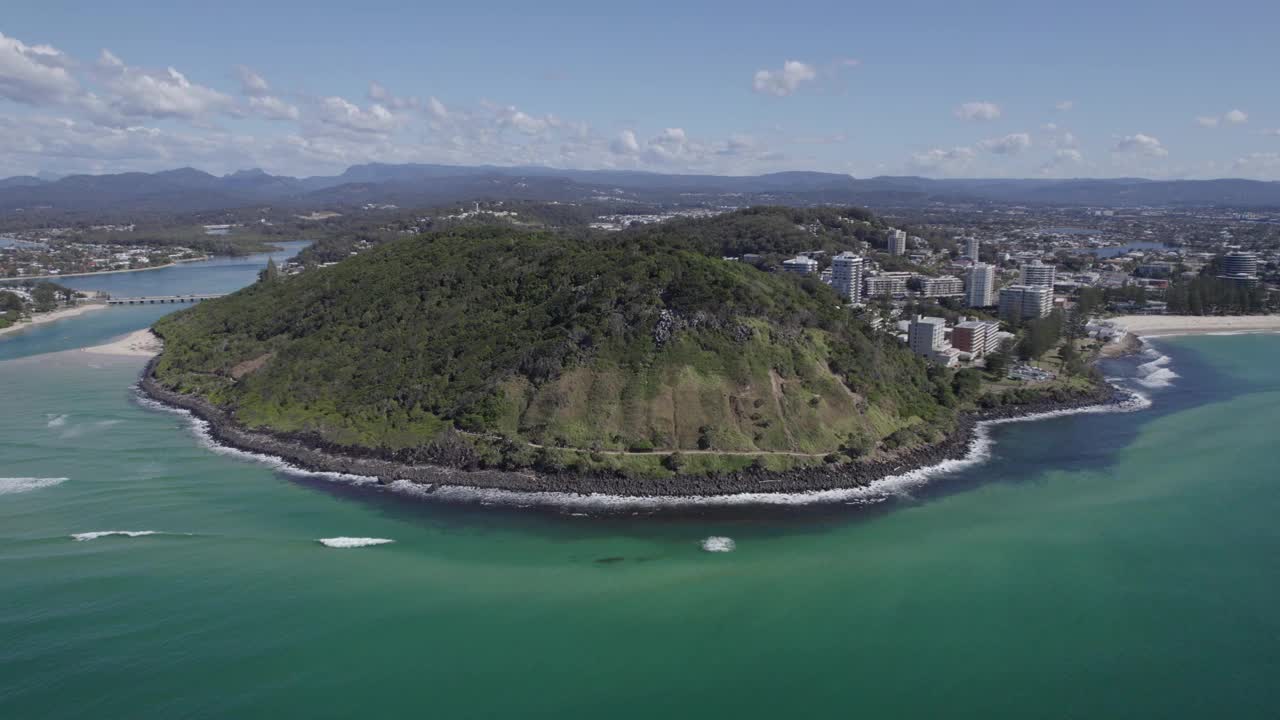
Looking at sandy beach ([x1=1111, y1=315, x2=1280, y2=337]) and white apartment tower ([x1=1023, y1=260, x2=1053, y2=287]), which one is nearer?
sandy beach ([x1=1111, y1=315, x2=1280, y2=337])

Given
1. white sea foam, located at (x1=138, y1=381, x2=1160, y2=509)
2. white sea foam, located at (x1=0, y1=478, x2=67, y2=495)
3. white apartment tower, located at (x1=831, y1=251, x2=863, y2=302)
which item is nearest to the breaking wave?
white sea foam, located at (x1=138, y1=381, x2=1160, y2=509)

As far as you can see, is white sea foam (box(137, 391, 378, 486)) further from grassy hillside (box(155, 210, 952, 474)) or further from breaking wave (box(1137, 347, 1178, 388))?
breaking wave (box(1137, 347, 1178, 388))

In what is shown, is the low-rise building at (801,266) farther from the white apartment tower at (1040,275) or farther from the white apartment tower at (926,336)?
the white apartment tower at (926,336)


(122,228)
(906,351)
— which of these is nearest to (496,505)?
(906,351)

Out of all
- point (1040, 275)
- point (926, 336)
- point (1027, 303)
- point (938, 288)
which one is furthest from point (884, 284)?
point (926, 336)

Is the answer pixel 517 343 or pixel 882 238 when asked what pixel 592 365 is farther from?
pixel 882 238
